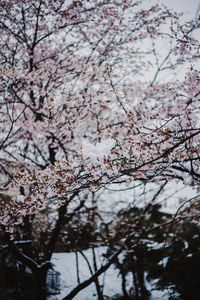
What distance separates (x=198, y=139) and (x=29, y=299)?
893cm

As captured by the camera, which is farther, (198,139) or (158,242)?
(158,242)

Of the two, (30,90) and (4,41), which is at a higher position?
(4,41)

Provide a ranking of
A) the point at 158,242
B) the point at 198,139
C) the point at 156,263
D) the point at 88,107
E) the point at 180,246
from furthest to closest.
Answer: the point at 158,242, the point at 156,263, the point at 180,246, the point at 88,107, the point at 198,139

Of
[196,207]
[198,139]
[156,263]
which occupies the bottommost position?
[156,263]

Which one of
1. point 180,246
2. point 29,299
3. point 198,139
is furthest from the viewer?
point 180,246

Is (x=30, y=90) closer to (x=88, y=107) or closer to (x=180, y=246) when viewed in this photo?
(x=88, y=107)

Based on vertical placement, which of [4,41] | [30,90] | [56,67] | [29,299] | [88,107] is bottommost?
[29,299]

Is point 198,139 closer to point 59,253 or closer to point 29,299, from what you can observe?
point 29,299

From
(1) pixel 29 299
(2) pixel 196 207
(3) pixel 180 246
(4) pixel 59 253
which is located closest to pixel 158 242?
(3) pixel 180 246

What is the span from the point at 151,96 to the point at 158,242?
7.60m

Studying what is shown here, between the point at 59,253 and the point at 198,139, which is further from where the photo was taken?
the point at 59,253

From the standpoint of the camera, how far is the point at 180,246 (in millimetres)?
9570

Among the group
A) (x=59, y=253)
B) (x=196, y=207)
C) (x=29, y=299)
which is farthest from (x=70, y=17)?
(x=59, y=253)

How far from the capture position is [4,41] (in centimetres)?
677
